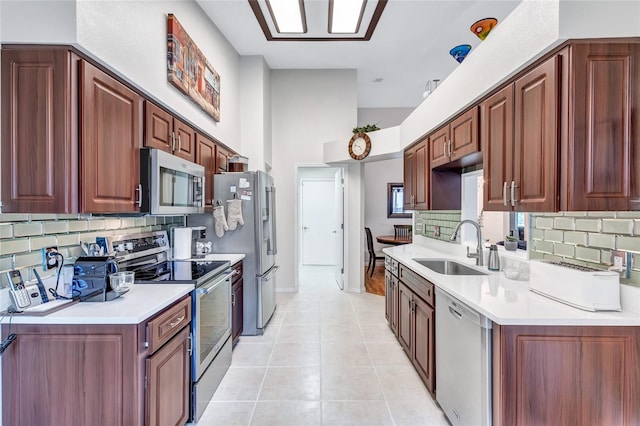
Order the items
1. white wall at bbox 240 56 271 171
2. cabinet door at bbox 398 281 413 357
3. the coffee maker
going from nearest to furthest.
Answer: the coffee maker, cabinet door at bbox 398 281 413 357, white wall at bbox 240 56 271 171

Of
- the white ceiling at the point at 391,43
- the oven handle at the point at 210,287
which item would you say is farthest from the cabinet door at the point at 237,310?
the white ceiling at the point at 391,43

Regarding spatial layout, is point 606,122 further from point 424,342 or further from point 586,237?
point 424,342

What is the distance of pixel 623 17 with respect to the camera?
1.39 meters

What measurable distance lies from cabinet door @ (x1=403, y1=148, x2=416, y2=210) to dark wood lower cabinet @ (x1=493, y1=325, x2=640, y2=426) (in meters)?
2.29

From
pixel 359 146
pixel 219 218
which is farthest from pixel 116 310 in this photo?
pixel 359 146

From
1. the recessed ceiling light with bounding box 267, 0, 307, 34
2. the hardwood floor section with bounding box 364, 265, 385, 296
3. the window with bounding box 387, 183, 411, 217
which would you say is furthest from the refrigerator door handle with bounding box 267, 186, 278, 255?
the window with bounding box 387, 183, 411, 217

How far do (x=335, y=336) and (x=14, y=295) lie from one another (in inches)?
105

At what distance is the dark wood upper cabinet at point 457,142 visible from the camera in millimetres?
2293

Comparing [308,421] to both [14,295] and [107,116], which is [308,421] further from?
[107,116]

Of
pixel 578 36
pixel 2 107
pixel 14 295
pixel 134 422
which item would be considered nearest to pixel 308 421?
pixel 134 422

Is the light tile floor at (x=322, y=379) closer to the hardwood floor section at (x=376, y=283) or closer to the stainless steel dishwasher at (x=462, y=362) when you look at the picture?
the stainless steel dishwasher at (x=462, y=362)

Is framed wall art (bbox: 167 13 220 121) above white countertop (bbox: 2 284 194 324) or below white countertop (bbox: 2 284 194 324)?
above

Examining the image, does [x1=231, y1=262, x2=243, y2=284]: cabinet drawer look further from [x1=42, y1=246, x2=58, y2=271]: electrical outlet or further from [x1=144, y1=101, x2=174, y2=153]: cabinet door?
[x1=42, y1=246, x2=58, y2=271]: electrical outlet

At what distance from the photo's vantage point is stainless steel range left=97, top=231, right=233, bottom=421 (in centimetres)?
204
